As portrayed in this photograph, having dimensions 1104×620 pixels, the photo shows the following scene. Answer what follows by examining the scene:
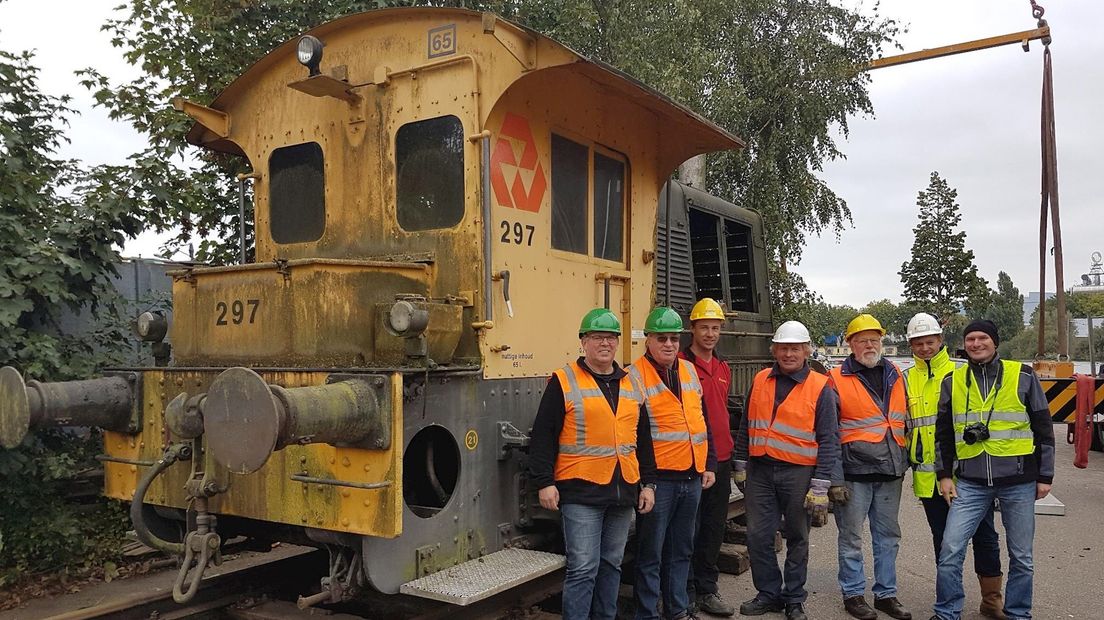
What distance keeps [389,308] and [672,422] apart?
174 centimetres

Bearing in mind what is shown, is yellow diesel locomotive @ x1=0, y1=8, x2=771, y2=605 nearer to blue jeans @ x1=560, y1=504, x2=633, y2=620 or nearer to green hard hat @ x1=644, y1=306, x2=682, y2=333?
blue jeans @ x1=560, y1=504, x2=633, y2=620

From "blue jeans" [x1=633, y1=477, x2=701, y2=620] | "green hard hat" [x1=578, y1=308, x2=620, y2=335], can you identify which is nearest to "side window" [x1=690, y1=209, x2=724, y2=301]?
"blue jeans" [x1=633, y1=477, x2=701, y2=620]

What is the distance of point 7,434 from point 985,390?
17.5 ft

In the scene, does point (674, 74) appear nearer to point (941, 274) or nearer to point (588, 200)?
point (588, 200)

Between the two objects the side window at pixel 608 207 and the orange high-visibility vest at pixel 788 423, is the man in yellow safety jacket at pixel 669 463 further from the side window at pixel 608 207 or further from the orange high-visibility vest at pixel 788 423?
the side window at pixel 608 207

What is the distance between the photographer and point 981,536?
17.8 ft

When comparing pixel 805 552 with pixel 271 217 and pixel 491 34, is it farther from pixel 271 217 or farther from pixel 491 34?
pixel 271 217

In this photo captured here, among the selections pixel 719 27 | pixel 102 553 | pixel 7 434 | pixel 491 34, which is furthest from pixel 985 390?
pixel 719 27

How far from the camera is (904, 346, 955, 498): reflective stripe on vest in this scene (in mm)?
5297

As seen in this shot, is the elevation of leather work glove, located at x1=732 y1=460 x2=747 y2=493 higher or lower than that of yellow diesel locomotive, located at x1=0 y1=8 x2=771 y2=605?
lower

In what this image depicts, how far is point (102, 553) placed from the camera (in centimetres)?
605

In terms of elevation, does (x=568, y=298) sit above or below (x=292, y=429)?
above

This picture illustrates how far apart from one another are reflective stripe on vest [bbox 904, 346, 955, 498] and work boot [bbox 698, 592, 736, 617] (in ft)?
4.72

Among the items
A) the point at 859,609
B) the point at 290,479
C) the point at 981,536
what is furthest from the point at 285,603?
the point at 981,536
